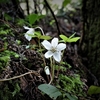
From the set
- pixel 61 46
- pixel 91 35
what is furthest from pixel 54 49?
pixel 91 35

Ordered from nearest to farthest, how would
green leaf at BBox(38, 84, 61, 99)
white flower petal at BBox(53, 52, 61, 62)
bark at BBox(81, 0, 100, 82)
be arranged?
1. green leaf at BBox(38, 84, 61, 99)
2. white flower petal at BBox(53, 52, 61, 62)
3. bark at BBox(81, 0, 100, 82)

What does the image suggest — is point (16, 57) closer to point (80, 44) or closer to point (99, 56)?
point (99, 56)

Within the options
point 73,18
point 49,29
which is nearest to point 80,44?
point 49,29

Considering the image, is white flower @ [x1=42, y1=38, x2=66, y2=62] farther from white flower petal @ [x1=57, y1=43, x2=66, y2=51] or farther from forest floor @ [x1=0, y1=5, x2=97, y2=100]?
forest floor @ [x1=0, y1=5, x2=97, y2=100]

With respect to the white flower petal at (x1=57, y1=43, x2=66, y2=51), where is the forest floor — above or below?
below

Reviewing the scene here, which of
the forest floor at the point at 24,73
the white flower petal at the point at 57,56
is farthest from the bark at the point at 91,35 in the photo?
the white flower petal at the point at 57,56

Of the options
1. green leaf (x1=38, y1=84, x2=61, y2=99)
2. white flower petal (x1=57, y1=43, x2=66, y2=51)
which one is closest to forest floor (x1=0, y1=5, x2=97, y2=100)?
green leaf (x1=38, y1=84, x2=61, y2=99)

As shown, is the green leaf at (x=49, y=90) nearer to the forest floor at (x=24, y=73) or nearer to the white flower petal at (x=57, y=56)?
the forest floor at (x=24, y=73)

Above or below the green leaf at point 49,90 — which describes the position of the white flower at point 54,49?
above
